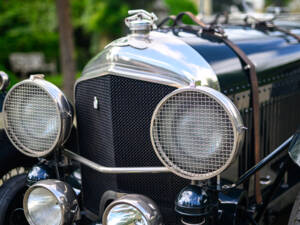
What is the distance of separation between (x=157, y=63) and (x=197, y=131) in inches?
17.0

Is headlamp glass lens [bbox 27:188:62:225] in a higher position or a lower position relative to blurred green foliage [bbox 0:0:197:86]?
higher

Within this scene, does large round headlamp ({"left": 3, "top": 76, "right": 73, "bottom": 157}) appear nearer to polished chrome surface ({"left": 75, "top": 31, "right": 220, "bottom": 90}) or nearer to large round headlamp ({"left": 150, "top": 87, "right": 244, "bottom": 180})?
polished chrome surface ({"left": 75, "top": 31, "right": 220, "bottom": 90})

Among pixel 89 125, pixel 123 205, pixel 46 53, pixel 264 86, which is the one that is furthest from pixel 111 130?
pixel 46 53

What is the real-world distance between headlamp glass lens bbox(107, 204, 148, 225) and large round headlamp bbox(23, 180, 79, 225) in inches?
9.1

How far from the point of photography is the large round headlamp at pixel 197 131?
1.49 meters

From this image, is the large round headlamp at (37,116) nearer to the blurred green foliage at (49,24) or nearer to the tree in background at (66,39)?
the tree in background at (66,39)

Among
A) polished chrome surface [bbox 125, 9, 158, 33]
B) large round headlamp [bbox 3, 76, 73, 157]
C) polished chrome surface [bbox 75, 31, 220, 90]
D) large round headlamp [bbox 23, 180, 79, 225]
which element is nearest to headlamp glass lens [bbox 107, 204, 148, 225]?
large round headlamp [bbox 23, 180, 79, 225]

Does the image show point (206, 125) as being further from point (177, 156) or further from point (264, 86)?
point (264, 86)

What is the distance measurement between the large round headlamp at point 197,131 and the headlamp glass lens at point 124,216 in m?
0.23

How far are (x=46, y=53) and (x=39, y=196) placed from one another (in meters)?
13.7

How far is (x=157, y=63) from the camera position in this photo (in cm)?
184

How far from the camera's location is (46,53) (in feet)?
48.6

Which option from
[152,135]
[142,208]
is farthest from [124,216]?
[152,135]

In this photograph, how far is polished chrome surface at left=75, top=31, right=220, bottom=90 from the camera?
5.93 ft
